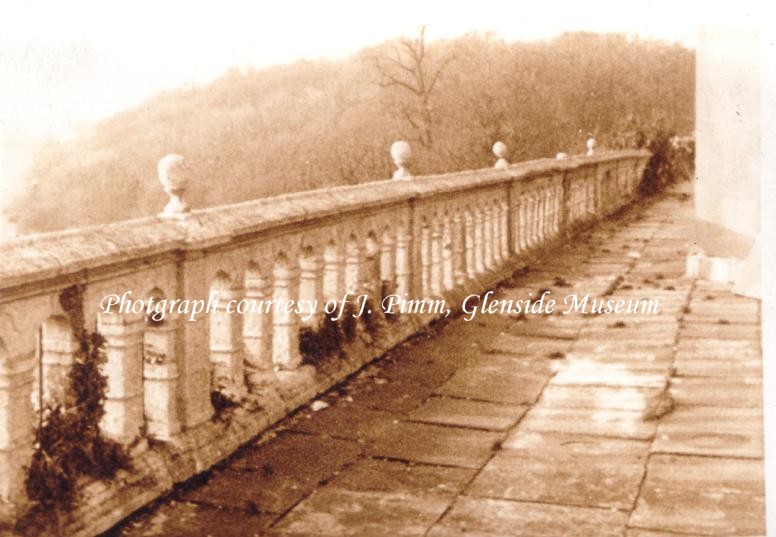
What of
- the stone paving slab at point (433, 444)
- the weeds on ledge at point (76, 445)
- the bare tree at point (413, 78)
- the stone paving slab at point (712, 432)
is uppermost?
the bare tree at point (413, 78)

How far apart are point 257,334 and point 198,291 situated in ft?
2.43

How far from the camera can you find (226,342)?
16.5 ft

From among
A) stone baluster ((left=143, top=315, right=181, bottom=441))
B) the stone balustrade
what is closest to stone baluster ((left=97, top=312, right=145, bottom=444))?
the stone balustrade

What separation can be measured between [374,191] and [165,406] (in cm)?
305

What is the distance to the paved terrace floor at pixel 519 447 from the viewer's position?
404 centimetres

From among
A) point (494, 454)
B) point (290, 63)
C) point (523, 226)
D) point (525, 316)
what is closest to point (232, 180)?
point (290, 63)

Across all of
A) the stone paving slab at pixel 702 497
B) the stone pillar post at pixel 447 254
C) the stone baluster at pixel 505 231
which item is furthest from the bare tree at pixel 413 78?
the stone paving slab at pixel 702 497

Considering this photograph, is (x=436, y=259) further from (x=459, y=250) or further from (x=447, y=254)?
(x=459, y=250)

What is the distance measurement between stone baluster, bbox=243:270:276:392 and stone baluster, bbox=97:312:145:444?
43.7 inches

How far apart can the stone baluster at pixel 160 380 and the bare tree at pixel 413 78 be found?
89.1ft

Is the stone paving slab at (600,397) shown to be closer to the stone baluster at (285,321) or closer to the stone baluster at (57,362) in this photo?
the stone baluster at (285,321)

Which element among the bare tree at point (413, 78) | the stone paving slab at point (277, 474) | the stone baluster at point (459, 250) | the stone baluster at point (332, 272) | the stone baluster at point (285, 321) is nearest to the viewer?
the stone paving slab at point (277, 474)

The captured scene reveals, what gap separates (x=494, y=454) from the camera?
489 centimetres

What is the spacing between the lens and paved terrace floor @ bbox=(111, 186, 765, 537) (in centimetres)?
404
